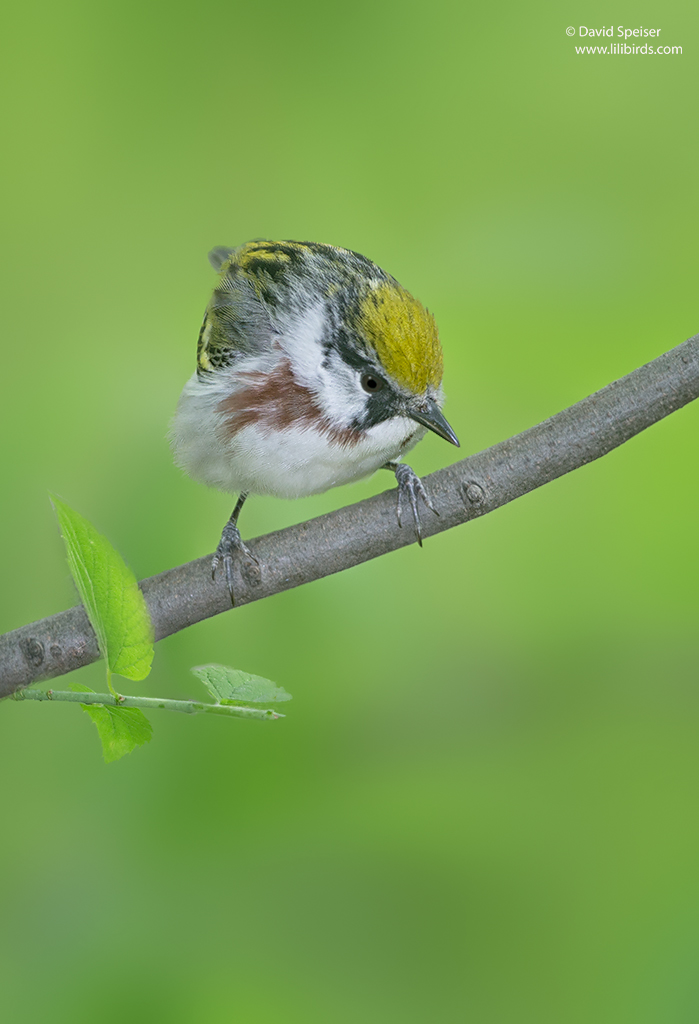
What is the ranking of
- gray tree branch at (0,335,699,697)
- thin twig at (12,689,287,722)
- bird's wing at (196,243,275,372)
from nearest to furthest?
thin twig at (12,689,287,722)
gray tree branch at (0,335,699,697)
bird's wing at (196,243,275,372)

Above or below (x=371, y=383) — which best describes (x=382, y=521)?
below

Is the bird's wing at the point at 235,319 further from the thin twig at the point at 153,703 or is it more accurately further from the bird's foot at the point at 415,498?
the thin twig at the point at 153,703

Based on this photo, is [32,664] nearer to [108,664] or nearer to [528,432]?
[108,664]

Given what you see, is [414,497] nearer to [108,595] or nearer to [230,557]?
[230,557]

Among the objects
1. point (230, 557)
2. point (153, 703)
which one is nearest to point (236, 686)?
point (153, 703)

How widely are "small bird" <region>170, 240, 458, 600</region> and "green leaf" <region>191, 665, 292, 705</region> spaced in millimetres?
221

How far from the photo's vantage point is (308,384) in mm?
679

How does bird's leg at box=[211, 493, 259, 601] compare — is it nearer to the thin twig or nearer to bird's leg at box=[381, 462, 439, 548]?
bird's leg at box=[381, 462, 439, 548]

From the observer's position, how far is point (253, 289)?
75cm

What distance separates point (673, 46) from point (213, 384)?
77 centimetres

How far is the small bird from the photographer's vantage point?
2.09ft

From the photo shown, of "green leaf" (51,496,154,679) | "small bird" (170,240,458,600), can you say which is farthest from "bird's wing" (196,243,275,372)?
"green leaf" (51,496,154,679)

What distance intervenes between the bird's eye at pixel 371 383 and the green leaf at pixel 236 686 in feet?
1.02

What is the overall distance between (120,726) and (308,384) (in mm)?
356
